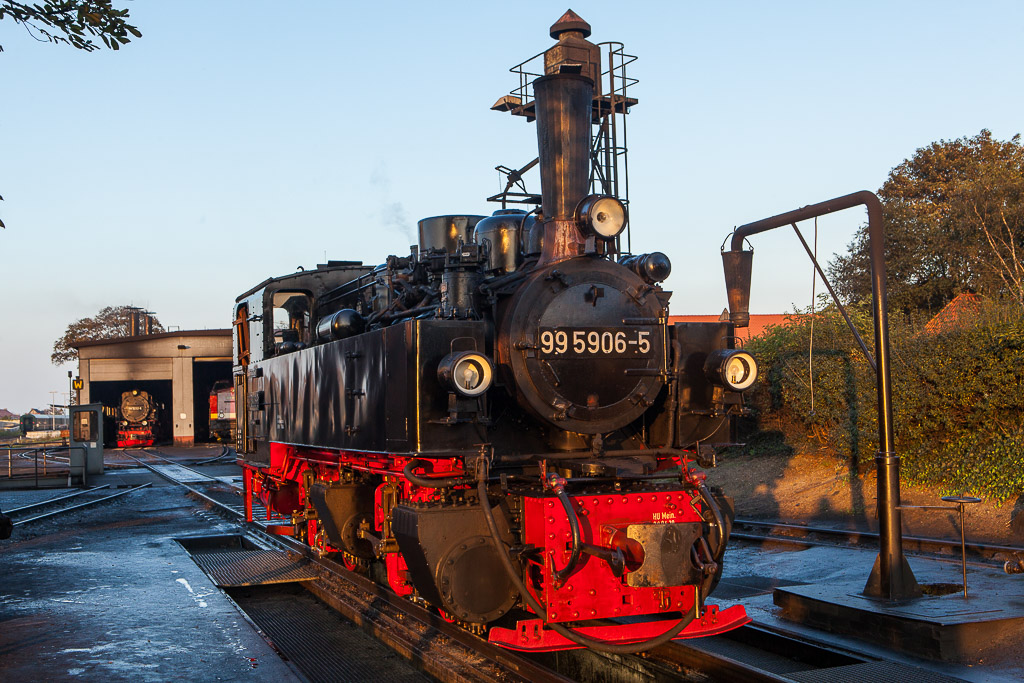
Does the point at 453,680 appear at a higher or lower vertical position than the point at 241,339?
lower

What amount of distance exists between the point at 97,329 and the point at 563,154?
7411 centimetres

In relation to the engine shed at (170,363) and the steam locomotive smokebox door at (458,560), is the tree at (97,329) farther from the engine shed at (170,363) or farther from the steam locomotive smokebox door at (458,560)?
the steam locomotive smokebox door at (458,560)

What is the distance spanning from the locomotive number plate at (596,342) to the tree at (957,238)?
15.1 metres

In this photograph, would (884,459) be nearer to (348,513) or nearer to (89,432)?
(348,513)

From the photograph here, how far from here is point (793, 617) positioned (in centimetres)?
684

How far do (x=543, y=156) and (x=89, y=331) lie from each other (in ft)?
242

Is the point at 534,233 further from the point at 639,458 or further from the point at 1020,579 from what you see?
the point at 1020,579

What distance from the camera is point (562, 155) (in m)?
6.45

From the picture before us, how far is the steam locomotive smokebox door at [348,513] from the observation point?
7852 mm

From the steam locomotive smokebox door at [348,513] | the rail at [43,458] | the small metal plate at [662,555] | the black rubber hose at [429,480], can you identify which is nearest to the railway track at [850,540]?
the small metal plate at [662,555]

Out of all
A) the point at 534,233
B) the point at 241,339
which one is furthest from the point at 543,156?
the point at 241,339

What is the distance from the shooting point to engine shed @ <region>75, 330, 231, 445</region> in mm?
44156

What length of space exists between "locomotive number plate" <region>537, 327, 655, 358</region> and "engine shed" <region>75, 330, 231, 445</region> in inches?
1578

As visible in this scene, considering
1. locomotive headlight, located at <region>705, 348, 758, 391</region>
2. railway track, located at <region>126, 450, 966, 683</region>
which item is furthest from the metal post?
locomotive headlight, located at <region>705, 348, 758, 391</region>
